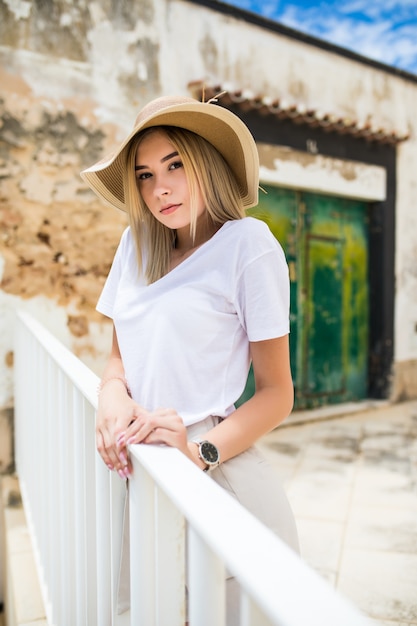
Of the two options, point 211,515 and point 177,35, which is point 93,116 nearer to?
point 177,35

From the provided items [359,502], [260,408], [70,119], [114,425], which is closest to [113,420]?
[114,425]

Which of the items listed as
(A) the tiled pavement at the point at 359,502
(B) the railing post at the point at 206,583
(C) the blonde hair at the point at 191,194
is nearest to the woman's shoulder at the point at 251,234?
(C) the blonde hair at the point at 191,194

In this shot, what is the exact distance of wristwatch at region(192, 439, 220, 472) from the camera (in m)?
1.02

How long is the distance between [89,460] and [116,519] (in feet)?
0.81

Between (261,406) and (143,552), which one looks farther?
(261,406)

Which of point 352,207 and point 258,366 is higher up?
point 352,207

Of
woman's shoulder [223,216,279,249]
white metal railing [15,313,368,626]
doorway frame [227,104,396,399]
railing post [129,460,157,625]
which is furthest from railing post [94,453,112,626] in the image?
doorway frame [227,104,396,399]

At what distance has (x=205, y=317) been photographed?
1.10 m

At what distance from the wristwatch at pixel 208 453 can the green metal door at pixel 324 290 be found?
3.80 meters

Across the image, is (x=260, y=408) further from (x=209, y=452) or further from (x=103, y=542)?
(x=103, y=542)

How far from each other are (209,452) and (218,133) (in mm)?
692

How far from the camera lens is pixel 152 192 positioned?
4.09 feet

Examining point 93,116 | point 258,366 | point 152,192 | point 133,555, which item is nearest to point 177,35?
point 93,116

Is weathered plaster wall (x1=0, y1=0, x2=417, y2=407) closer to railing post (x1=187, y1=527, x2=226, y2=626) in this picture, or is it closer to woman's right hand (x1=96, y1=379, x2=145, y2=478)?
woman's right hand (x1=96, y1=379, x2=145, y2=478)
